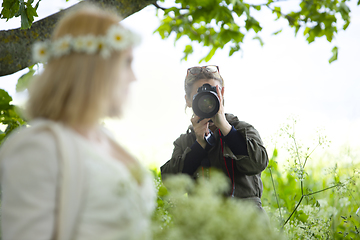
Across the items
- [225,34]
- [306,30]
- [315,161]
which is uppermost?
[306,30]

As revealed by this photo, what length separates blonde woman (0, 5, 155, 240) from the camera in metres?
0.67

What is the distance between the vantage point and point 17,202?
67 centimetres

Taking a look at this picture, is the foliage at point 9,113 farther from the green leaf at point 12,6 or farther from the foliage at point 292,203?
the foliage at point 292,203

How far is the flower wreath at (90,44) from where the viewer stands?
78 centimetres

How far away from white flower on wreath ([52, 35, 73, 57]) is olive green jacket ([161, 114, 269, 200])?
3.30ft

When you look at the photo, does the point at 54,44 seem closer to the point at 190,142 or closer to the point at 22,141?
the point at 22,141

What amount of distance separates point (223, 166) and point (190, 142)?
0.91 ft

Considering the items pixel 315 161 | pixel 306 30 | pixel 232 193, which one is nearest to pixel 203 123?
pixel 232 193

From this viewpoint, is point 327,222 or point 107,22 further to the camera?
point 327,222

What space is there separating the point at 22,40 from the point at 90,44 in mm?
1106

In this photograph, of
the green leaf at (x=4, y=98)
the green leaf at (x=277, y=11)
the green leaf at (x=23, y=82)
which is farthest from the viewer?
the green leaf at (x=277, y=11)

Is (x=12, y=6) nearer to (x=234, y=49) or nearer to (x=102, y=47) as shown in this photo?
(x=102, y=47)

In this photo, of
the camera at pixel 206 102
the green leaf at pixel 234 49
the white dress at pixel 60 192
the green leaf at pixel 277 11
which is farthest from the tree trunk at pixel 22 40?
the green leaf at pixel 277 11

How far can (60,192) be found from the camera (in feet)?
2.28
